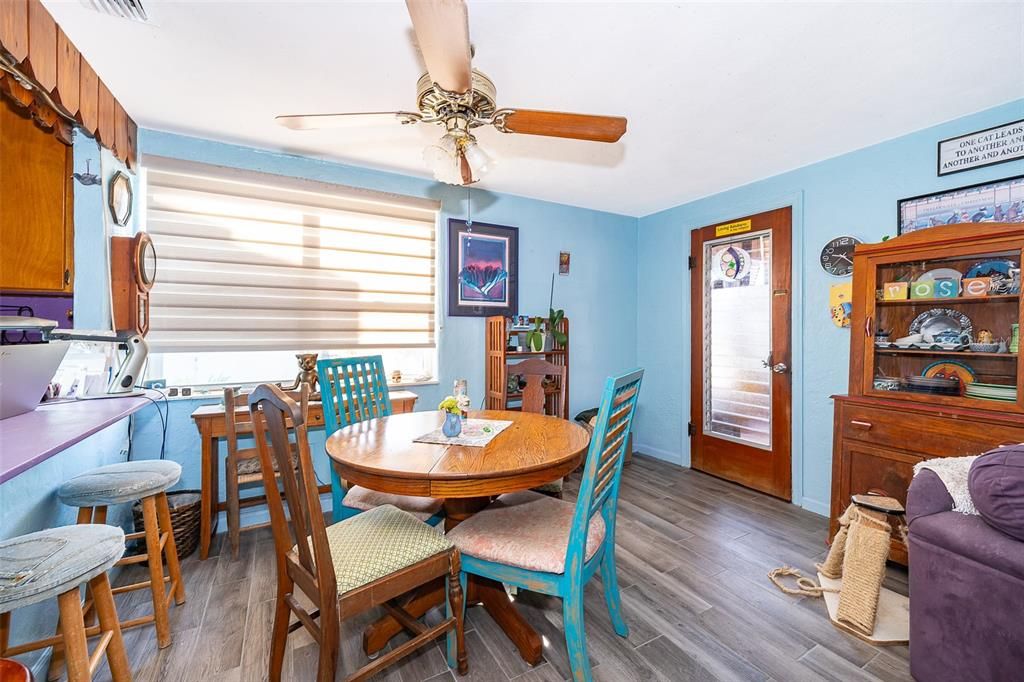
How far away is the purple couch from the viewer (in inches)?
48.7

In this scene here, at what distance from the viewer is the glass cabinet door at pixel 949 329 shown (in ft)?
6.75

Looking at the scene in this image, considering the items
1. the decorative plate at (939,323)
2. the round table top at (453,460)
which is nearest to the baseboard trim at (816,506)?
the decorative plate at (939,323)

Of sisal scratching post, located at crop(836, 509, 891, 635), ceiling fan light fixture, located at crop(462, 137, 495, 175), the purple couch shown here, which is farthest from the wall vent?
sisal scratching post, located at crop(836, 509, 891, 635)

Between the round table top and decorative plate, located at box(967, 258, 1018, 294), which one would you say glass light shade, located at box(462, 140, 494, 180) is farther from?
decorative plate, located at box(967, 258, 1018, 294)

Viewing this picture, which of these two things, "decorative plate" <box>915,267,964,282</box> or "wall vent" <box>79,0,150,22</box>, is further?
"decorative plate" <box>915,267,964,282</box>

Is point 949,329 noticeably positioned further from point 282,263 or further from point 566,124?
point 282,263

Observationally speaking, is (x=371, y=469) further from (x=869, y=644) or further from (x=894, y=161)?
(x=894, y=161)

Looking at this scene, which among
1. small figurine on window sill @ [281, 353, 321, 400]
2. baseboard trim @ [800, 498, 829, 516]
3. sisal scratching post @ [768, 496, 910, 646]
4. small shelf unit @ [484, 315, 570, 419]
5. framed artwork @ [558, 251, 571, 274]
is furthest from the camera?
framed artwork @ [558, 251, 571, 274]

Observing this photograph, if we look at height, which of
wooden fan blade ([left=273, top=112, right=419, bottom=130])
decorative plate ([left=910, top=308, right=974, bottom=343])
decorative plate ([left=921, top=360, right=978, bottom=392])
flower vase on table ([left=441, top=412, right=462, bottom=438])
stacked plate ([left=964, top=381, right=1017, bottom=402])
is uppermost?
wooden fan blade ([left=273, top=112, right=419, bottom=130])

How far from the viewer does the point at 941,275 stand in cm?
228

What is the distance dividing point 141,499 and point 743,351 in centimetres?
394

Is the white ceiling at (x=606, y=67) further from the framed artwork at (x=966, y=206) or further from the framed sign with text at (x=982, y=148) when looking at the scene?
the framed artwork at (x=966, y=206)

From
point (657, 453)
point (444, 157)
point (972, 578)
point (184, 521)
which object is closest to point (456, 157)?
point (444, 157)

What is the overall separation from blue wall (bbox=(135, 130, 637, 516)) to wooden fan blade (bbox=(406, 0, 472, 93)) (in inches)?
76.8
